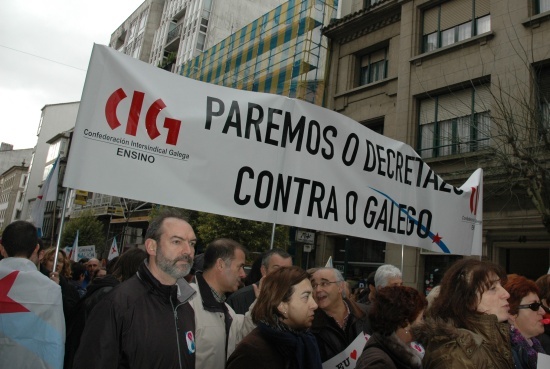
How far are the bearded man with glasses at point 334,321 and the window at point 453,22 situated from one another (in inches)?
492

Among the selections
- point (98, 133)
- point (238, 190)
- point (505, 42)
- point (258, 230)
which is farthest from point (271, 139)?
point (258, 230)

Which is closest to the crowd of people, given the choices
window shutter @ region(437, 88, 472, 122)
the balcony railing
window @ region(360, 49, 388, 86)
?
window shutter @ region(437, 88, 472, 122)

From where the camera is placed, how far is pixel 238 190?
4.04 meters

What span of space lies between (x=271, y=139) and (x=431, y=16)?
13.4 metres

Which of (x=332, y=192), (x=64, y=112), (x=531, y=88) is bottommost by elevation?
(x=332, y=192)

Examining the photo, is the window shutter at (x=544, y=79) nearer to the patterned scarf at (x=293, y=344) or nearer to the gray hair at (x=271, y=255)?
the gray hair at (x=271, y=255)

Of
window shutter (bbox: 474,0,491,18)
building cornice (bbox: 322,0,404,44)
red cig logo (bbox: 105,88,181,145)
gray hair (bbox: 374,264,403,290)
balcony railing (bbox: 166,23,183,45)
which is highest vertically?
balcony railing (bbox: 166,23,183,45)

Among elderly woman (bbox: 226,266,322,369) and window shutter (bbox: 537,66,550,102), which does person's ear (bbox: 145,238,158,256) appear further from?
window shutter (bbox: 537,66,550,102)

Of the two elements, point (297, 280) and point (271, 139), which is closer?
point (297, 280)

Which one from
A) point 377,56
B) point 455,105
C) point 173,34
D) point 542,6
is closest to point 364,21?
point 377,56

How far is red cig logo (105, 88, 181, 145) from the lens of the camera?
351 cm

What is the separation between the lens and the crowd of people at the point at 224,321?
7.76 feet

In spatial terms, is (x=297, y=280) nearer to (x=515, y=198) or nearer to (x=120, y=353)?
(x=120, y=353)

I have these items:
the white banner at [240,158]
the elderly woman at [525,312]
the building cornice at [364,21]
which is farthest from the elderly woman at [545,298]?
the building cornice at [364,21]
